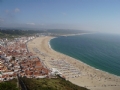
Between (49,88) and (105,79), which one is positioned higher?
(49,88)

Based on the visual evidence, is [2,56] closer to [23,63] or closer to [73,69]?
[23,63]

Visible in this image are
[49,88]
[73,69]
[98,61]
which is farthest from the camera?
[98,61]

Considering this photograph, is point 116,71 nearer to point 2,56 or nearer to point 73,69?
point 73,69

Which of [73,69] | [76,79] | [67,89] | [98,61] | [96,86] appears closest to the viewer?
[67,89]

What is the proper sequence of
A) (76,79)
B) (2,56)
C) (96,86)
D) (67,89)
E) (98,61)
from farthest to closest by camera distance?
1. (98,61)
2. (2,56)
3. (76,79)
4. (96,86)
5. (67,89)

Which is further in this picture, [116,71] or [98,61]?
[98,61]

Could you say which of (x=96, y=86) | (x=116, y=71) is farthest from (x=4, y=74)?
(x=116, y=71)

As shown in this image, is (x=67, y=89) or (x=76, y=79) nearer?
(x=67, y=89)

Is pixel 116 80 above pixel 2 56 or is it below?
below

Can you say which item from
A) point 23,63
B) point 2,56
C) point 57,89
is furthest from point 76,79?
point 2,56
